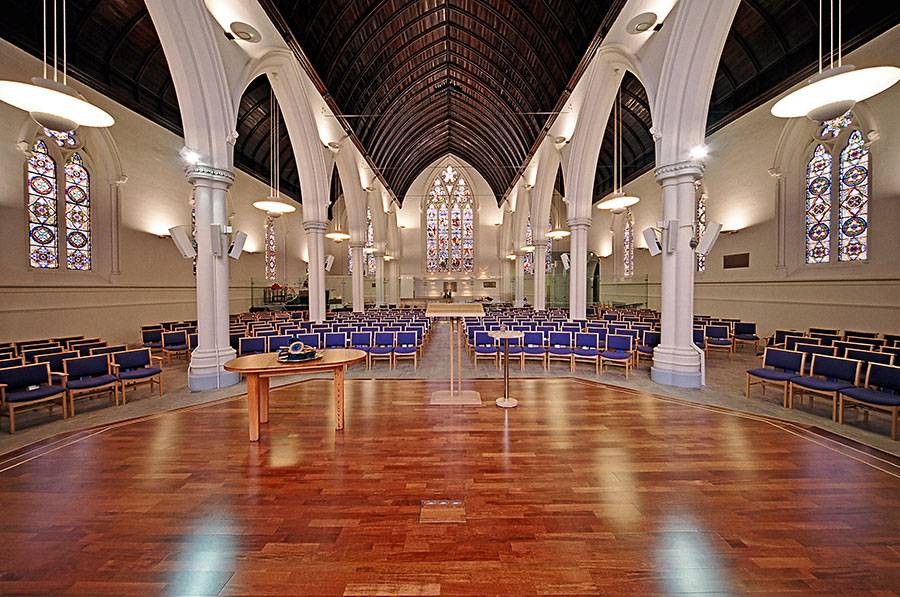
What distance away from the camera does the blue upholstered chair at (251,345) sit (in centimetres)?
655

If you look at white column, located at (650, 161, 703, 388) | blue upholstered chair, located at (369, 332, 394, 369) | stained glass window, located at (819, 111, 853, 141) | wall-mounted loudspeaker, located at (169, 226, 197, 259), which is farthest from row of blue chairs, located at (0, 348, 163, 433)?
stained glass window, located at (819, 111, 853, 141)

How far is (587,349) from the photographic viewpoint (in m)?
7.20

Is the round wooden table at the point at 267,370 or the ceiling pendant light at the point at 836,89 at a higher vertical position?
the ceiling pendant light at the point at 836,89

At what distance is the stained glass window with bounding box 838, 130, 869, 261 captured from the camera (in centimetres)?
797

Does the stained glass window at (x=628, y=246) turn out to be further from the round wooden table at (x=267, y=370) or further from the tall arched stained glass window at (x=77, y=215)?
the tall arched stained glass window at (x=77, y=215)

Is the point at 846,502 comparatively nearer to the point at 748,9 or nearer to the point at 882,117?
the point at 882,117

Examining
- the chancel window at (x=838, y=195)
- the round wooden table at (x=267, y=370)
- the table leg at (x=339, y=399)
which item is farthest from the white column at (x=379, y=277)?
the chancel window at (x=838, y=195)

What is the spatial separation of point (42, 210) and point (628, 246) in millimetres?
21294

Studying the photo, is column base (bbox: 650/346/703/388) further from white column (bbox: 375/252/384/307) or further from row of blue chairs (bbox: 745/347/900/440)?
white column (bbox: 375/252/384/307)

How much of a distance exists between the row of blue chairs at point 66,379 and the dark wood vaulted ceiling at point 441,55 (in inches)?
254

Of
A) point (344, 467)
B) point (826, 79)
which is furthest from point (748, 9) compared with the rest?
point (344, 467)

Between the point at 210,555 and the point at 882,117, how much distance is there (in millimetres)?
12929

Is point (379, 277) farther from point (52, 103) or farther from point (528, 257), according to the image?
point (52, 103)

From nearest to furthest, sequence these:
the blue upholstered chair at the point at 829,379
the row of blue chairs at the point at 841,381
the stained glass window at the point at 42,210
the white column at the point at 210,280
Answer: the row of blue chairs at the point at 841,381, the blue upholstered chair at the point at 829,379, the white column at the point at 210,280, the stained glass window at the point at 42,210
